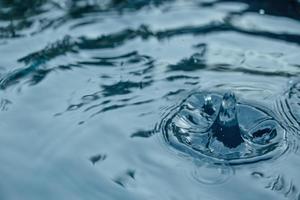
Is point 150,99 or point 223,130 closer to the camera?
point 223,130

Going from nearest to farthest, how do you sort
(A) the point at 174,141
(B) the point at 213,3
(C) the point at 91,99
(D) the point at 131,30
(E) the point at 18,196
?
(E) the point at 18,196
(A) the point at 174,141
(C) the point at 91,99
(D) the point at 131,30
(B) the point at 213,3

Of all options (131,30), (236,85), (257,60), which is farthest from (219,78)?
(131,30)

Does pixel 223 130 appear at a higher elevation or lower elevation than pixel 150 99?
lower

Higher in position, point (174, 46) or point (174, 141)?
point (174, 46)

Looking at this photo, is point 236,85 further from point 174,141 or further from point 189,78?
point 174,141

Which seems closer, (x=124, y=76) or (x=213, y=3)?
(x=124, y=76)
